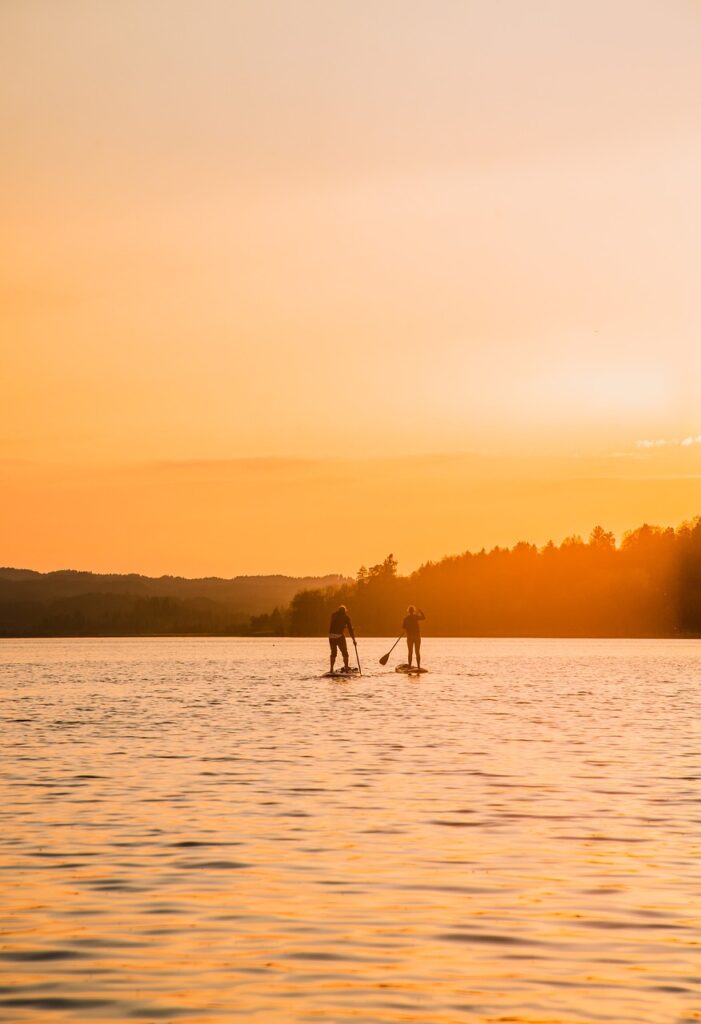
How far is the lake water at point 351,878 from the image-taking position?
9.50 metres

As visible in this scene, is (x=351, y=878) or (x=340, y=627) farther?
(x=340, y=627)

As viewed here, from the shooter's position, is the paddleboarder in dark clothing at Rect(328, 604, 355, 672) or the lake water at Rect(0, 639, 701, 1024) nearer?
the lake water at Rect(0, 639, 701, 1024)

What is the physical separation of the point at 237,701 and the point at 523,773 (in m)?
21.8

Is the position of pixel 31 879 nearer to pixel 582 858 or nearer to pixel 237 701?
pixel 582 858

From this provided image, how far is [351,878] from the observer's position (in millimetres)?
13242

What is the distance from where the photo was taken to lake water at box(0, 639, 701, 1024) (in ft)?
31.2

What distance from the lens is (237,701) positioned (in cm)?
4269

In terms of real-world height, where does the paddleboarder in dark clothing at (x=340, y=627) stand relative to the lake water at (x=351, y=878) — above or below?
above

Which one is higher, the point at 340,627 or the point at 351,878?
the point at 340,627

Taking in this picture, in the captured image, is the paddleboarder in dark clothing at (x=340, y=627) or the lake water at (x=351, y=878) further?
the paddleboarder in dark clothing at (x=340, y=627)

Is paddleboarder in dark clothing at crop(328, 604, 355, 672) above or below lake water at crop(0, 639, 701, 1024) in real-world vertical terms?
above

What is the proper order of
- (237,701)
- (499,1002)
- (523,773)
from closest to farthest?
(499,1002)
(523,773)
(237,701)

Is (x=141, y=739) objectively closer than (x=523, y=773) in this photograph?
No

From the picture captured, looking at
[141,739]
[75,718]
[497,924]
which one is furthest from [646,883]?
[75,718]
